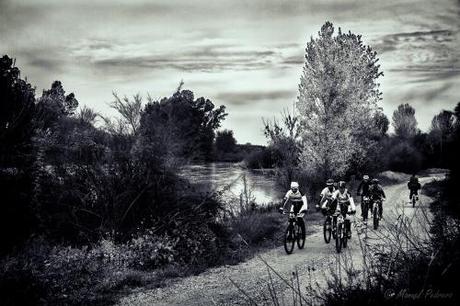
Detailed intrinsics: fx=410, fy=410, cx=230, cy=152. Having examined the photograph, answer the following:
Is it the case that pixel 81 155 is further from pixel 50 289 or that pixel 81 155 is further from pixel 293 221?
pixel 293 221

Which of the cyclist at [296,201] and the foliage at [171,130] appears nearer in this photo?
the cyclist at [296,201]

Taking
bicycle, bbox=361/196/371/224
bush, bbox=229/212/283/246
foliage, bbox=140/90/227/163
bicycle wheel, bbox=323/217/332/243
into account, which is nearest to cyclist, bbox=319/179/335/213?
bicycle wheel, bbox=323/217/332/243

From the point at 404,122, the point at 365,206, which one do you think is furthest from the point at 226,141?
the point at 365,206

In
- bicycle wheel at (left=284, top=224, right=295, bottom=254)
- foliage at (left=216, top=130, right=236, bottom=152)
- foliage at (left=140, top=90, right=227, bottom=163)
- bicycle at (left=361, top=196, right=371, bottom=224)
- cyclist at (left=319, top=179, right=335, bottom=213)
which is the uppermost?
foliage at (left=216, top=130, right=236, bottom=152)

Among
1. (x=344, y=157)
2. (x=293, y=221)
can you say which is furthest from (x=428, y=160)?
(x=293, y=221)

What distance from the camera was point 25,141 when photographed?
13586mm

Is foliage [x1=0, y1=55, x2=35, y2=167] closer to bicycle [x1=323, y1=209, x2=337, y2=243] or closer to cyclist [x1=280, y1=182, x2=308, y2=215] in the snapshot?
cyclist [x1=280, y1=182, x2=308, y2=215]

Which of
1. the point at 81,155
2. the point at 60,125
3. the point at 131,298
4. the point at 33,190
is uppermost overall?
the point at 60,125

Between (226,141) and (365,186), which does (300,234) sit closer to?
(365,186)

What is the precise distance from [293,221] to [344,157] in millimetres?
14750

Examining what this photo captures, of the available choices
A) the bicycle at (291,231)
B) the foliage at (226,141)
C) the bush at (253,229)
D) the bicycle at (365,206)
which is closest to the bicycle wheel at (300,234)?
the bicycle at (291,231)

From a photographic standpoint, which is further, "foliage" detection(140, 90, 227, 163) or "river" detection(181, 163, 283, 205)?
"river" detection(181, 163, 283, 205)

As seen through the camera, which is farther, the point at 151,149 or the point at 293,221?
the point at 151,149

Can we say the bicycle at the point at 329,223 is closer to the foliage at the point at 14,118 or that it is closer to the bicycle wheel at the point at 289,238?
the bicycle wheel at the point at 289,238
